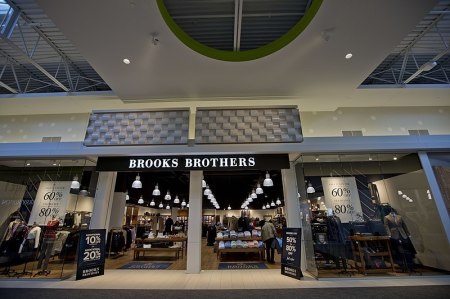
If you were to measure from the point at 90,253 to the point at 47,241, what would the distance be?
1.90 metres

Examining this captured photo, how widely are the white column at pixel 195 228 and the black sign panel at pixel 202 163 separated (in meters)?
1.32

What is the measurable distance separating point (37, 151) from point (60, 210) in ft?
6.13

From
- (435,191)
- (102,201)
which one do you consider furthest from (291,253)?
(102,201)

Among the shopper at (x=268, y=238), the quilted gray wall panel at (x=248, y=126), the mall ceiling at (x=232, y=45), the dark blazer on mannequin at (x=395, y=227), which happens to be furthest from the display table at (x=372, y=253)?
the mall ceiling at (x=232, y=45)

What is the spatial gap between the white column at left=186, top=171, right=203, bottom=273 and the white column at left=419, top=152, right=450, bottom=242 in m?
6.57

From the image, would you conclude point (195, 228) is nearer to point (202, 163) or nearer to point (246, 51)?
point (202, 163)

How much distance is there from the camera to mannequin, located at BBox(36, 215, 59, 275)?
6258 millimetres

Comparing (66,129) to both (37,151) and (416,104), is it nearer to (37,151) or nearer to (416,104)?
(37,151)

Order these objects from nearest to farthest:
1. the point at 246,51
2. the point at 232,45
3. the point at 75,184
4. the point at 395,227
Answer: the point at 246,51, the point at 232,45, the point at 395,227, the point at 75,184

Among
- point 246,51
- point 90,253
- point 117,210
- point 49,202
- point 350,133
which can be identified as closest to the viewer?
point 246,51

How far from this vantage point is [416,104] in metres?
7.11

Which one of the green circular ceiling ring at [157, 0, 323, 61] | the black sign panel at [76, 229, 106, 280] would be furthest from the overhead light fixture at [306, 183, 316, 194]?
the black sign panel at [76, 229, 106, 280]

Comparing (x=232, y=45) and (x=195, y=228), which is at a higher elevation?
(x=232, y=45)

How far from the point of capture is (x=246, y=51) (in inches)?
176
